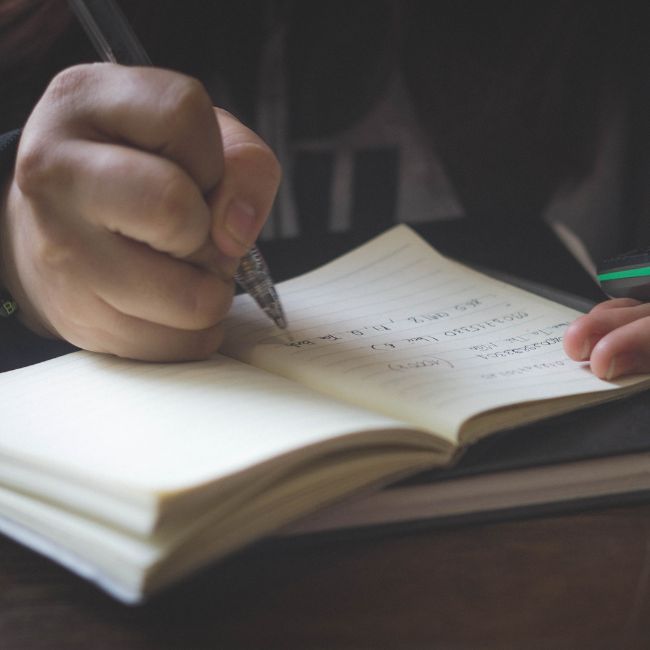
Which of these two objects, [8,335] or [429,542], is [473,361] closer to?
[429,542]

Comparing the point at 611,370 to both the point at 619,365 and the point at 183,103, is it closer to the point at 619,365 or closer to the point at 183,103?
the point at 619,365

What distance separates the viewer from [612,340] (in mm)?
459

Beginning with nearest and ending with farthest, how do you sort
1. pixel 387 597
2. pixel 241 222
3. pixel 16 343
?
pixel 387 597
pixel 241 222
pixel 16 343

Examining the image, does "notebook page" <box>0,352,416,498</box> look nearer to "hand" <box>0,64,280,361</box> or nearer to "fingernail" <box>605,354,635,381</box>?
"hand" <box>0,64,280,361</box>

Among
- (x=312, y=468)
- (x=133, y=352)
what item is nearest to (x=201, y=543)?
(x=312, y=468)

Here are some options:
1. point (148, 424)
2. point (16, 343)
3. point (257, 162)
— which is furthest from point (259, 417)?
point (16, 343)

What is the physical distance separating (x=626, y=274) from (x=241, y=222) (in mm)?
260

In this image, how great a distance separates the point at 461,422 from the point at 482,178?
2.31 ft

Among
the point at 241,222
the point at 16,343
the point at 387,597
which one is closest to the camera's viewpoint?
the point at 387,597

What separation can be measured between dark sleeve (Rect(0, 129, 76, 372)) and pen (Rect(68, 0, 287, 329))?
10 cm

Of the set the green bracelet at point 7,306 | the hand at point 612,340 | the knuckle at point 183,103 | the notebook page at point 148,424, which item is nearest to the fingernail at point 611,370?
the hand at point 612,340

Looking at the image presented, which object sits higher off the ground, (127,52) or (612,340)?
(127,52)

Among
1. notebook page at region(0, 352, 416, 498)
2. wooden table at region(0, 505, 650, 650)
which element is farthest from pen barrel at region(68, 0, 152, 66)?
wooden table at region(0, 505, 650, 650)

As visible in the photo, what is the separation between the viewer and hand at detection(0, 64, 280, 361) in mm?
420
